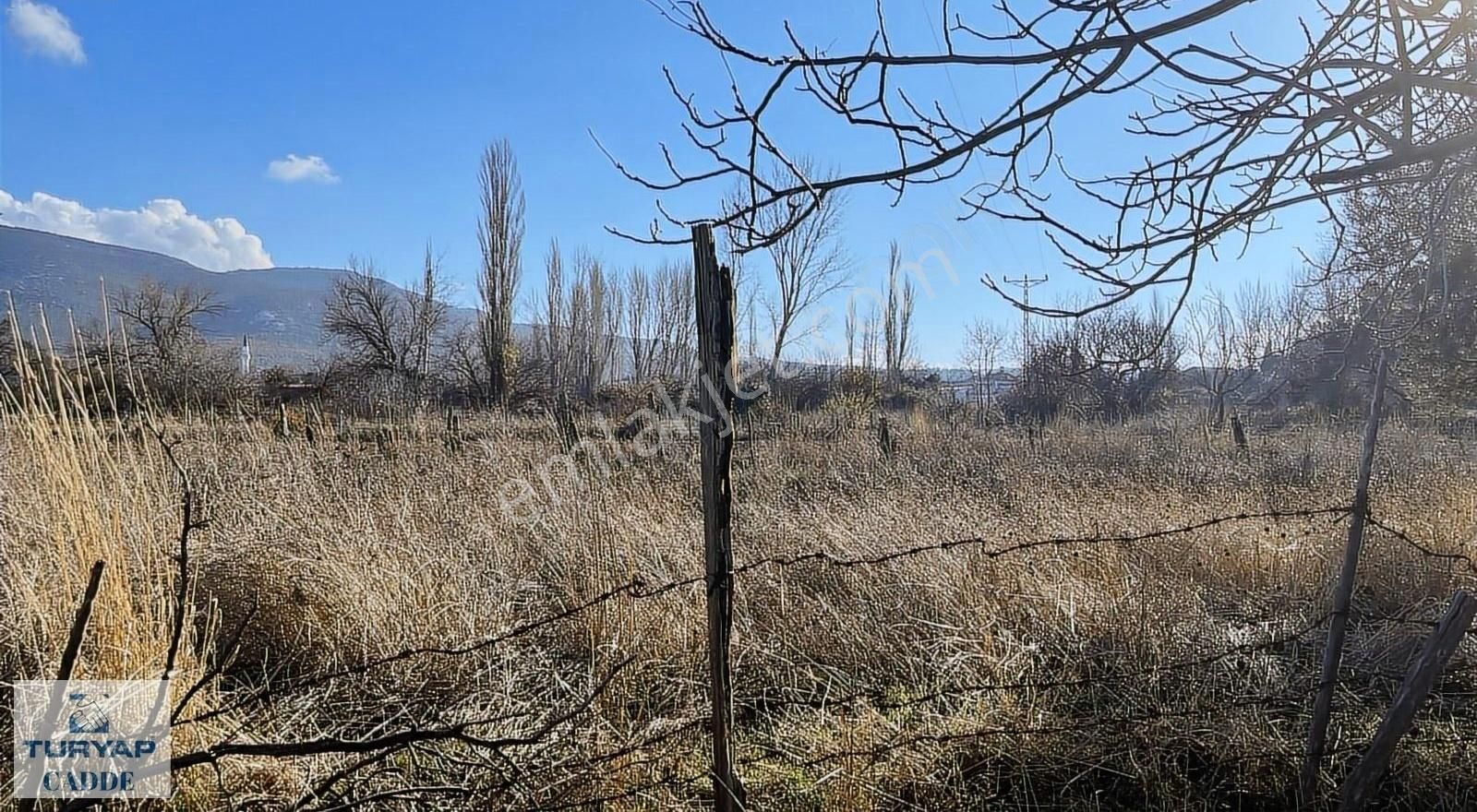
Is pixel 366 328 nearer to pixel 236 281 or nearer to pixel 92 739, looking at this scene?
pixel 92 739

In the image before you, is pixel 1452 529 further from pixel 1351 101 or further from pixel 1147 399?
pixel 1147 399

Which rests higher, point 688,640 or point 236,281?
point 236,281

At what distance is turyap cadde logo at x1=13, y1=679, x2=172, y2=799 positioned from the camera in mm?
1707

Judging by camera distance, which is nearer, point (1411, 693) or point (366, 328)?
point (1411, 693)

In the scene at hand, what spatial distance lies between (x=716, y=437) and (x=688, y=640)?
1.50m

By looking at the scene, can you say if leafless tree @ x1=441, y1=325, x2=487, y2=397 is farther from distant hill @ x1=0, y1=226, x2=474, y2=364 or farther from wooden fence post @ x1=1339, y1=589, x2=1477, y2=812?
distant hill @ x1=0, y1=226, x2=474, y2=364

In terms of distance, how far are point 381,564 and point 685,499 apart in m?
2.62

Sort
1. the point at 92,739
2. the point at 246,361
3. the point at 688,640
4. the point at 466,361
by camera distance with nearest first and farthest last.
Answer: the point at 92,739 < the point at 688,640 < the point at 246,361 < the point at 466,361

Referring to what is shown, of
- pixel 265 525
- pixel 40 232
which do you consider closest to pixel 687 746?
pixel 265 525

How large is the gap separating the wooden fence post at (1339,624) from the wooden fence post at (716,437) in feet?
5.10

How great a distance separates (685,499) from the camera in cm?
539

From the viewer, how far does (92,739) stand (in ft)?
5.97

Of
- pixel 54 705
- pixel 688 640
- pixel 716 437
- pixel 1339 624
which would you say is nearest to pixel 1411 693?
pixel 1339 624

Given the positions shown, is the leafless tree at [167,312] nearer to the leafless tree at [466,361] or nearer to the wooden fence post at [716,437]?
the leafless tree at [466,361]
